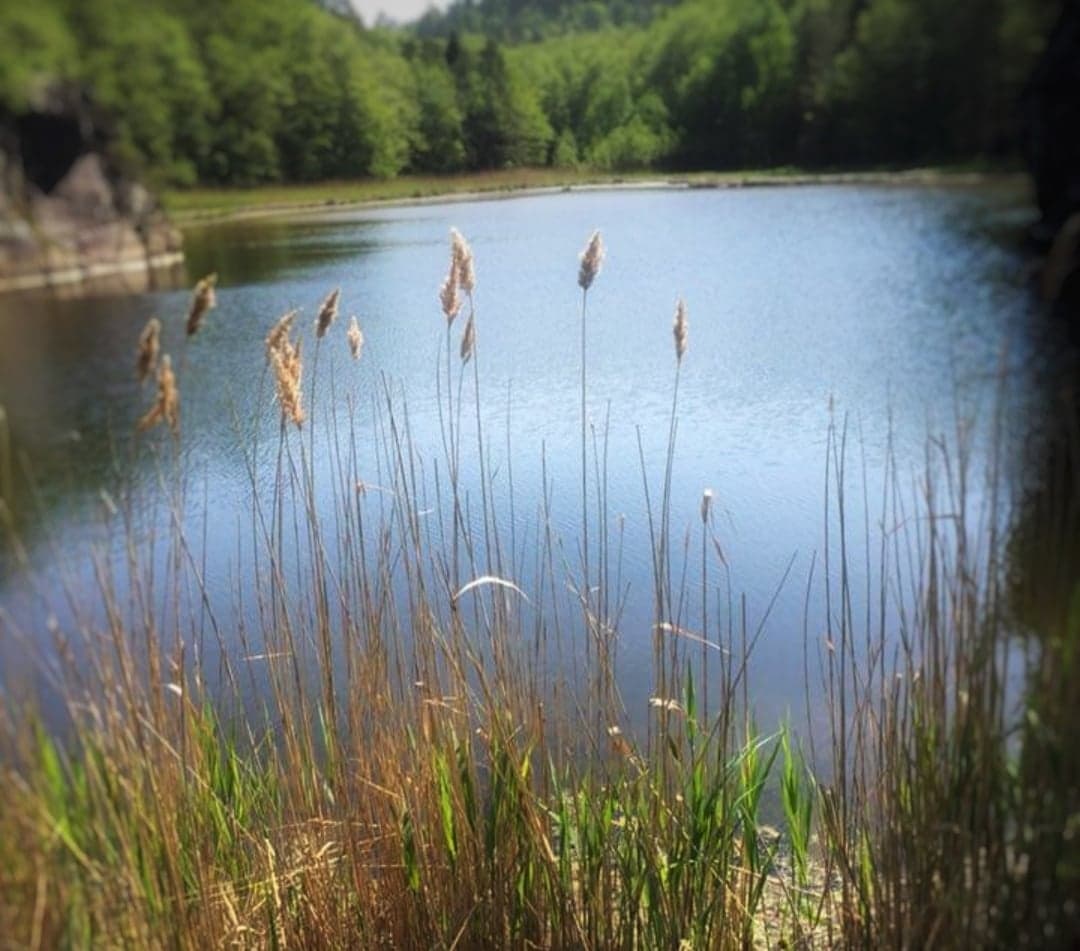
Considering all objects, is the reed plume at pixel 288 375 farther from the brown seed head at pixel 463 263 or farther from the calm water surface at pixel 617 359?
the calm water surface at pixel 617 359

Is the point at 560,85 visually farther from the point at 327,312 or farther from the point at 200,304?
the point at 200,304

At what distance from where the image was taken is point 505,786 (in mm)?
1597

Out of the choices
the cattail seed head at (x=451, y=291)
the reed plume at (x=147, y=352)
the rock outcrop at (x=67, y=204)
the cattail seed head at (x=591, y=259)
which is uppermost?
the rock outcrop at (x=67, y=204)

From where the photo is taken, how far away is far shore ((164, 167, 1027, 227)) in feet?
9.09

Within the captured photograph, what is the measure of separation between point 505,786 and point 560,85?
247 centimetres

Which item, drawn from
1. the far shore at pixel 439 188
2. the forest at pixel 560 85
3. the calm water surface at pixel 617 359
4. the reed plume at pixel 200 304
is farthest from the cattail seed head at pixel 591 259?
the far shore at pixel 439 188

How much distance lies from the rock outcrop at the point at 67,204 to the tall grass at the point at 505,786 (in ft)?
1.95

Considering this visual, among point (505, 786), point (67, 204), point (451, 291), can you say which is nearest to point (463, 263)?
point (451, 291)

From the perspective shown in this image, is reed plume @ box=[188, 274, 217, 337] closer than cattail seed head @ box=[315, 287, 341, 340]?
Yes

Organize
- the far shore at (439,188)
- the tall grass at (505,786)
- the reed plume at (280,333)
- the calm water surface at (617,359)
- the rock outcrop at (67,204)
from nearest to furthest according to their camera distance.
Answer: the tall grass at (505,786) → the reed plume at (280,333) → the rock outcrop at (67,204) → the calm water surface at (617,359) → the far shore at (439,188)

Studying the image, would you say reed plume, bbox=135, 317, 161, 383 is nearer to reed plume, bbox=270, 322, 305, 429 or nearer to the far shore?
reed plume, bbox=270, 322, 305, 429

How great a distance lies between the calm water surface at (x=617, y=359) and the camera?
234 cm

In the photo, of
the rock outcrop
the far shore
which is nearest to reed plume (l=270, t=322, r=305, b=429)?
the rock outcrop

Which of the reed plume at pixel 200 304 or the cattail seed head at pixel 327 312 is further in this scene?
the cattail seed head at pixel 327 312
